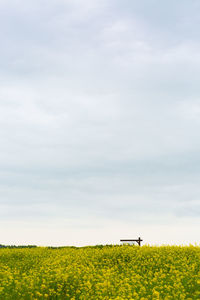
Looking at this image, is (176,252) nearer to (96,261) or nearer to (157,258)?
(157,258)

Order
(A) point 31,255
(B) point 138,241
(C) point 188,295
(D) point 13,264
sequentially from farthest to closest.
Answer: (B) point 138,241 < (A) point 31,255 < (D) point 13,264 < (C) point 188,295

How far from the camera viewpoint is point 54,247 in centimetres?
3738

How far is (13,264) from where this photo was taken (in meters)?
24.8

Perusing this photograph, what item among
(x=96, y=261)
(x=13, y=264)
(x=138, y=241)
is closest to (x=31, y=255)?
(x=13, y=264)

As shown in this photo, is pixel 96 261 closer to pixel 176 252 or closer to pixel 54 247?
pixel 176 252

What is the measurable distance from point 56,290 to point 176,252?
40.4ft

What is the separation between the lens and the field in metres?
14.1

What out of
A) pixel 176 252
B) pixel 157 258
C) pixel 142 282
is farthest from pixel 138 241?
pixel 142 282

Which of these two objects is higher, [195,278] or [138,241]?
[138,241]

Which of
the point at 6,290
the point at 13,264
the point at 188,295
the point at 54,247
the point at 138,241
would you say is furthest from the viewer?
the point at 54,247

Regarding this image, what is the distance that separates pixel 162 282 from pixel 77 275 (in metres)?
3.91

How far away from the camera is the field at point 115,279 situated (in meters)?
14.1

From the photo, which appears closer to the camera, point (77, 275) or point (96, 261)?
point (77, 275)

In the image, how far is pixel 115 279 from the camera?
53.6 feet
